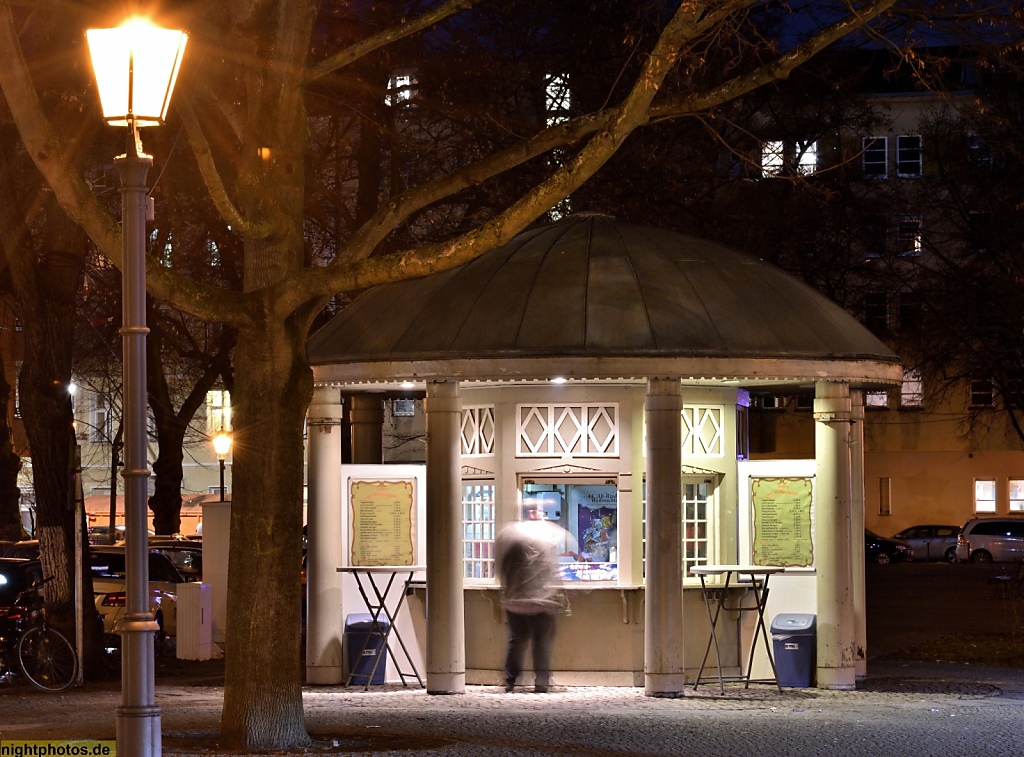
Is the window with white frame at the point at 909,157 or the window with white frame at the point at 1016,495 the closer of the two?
the window with white frame at the point at 909,157

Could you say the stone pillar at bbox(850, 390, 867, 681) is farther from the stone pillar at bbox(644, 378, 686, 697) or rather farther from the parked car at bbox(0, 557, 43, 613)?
the parked car at bbox(0, 557, 43, 613)

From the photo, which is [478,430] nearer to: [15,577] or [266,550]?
[266,550]

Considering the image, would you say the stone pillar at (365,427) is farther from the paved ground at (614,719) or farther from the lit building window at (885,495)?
the lit building window at (885,495)

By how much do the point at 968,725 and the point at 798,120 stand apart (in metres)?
22.0

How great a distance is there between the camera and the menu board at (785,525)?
17.1m

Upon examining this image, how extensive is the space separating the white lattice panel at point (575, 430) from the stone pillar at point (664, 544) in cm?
105

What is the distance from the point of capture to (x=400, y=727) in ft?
43.7

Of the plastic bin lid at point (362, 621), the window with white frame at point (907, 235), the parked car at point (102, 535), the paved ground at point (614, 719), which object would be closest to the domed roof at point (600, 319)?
the plastic bin lid at point (362, 621)

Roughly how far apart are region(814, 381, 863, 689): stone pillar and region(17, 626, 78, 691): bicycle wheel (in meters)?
8.58

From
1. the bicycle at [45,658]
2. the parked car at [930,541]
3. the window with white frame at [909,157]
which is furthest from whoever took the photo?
the parked car at [930,541]

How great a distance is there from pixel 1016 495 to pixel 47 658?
4966 centimetres

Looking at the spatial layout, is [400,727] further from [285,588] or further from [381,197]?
[381,197]

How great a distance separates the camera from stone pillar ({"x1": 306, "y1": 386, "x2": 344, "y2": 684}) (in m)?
17.5

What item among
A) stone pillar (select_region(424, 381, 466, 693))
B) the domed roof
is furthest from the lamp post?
stone pillar (select_region(424, 381, 466, 693))
